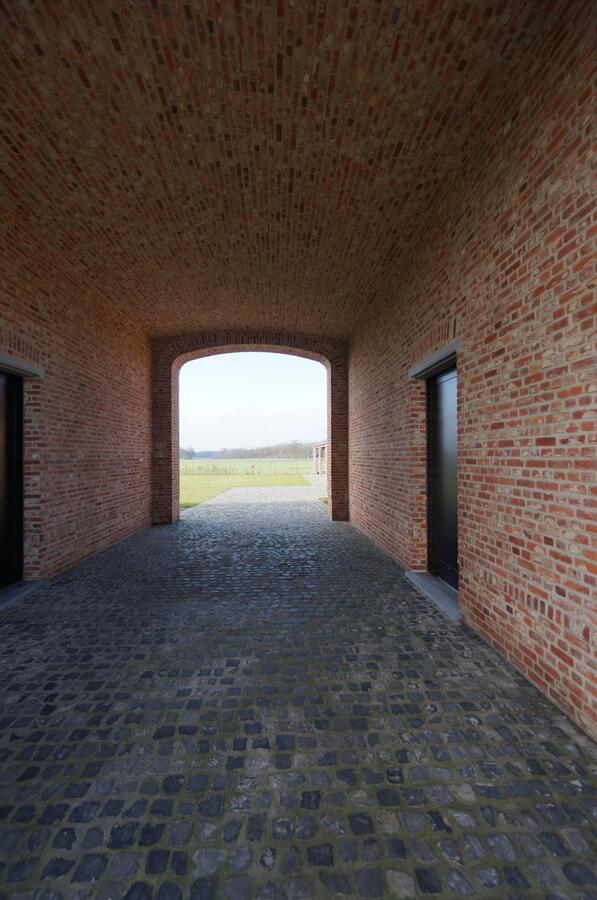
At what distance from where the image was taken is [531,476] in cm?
278

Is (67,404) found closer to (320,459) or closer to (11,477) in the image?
(11,477)

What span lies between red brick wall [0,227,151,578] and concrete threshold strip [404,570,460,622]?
4836mm

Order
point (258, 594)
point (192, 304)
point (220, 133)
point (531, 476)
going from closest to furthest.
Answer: point (531, 476)
point (220, 133)
point (258, 594)
point (192, 304)

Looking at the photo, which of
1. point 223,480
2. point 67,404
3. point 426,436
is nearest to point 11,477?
point 67,404

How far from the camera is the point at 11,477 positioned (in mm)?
4949

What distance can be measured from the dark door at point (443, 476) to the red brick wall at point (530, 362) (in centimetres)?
71

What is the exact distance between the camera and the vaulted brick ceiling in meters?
2.47

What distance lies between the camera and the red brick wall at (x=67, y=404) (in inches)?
188

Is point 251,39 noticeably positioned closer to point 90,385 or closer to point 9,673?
point 9,673

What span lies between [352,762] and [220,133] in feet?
15.3

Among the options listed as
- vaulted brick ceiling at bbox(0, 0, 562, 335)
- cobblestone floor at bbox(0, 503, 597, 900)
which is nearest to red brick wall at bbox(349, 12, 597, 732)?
vaulted brick ceiling at bbox(0, 0, 562, 335)

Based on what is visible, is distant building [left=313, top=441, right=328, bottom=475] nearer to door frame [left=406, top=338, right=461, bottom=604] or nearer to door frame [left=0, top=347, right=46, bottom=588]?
door frame [left=406, top=338, right=461, bottom=604]

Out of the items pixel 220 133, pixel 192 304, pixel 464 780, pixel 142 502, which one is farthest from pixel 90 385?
pixel 464 780

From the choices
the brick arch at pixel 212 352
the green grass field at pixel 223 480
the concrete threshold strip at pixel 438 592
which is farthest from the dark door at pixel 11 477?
the green grass field at pixel 223 480
